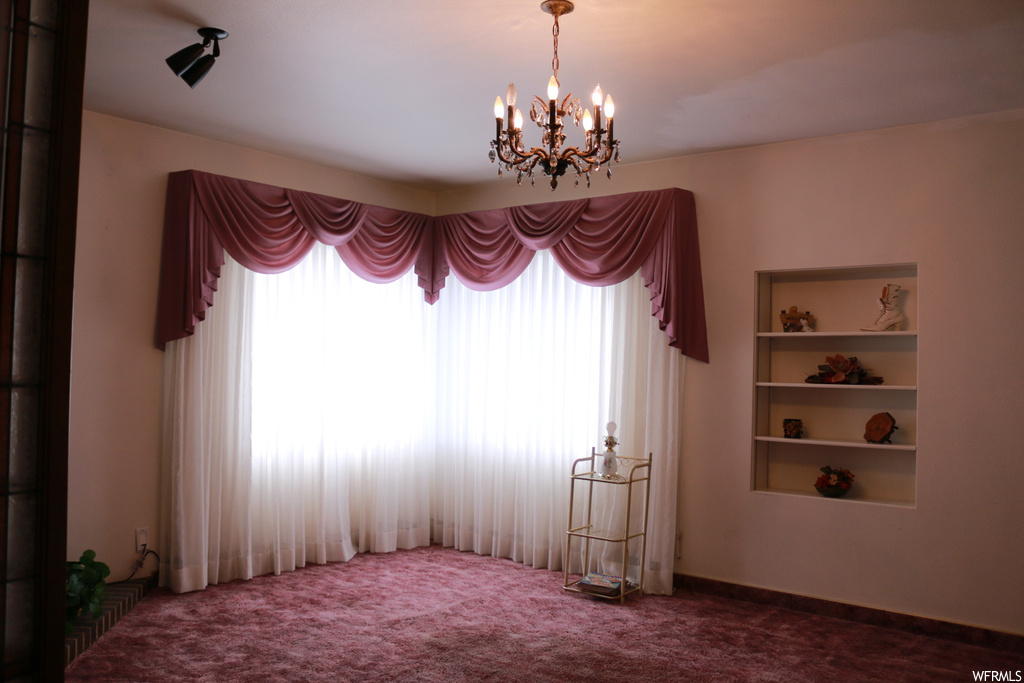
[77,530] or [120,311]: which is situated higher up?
[120,311]

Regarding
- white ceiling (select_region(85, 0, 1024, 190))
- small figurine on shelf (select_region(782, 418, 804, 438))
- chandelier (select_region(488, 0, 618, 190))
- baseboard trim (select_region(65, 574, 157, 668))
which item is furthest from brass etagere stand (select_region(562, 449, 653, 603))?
baseboard trim (select_region(65, 574, 157, 668))

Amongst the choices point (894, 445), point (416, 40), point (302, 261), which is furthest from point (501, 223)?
point (894, 445)

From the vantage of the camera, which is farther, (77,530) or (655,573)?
(655,573)

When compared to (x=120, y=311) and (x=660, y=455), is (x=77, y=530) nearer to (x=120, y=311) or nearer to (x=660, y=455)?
(x=120, y=311)

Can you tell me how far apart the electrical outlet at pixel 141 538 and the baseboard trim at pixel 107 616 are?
0.19 metres

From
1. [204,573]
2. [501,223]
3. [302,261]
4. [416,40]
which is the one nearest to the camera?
[416,40]

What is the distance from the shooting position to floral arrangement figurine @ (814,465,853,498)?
4617 millimetres

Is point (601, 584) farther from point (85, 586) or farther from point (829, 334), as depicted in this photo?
point (85, 586)

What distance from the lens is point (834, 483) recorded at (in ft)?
15.2

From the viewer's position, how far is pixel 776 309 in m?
5.05

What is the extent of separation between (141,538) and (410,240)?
2852 millimetres

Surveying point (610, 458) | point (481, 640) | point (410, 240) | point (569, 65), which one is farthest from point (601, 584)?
point (569, 65)

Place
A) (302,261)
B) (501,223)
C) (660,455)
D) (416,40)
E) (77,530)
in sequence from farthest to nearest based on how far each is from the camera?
(501,223), (302,261), (660,455), (77,530), (416,40)

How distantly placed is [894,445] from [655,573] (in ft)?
5.45
